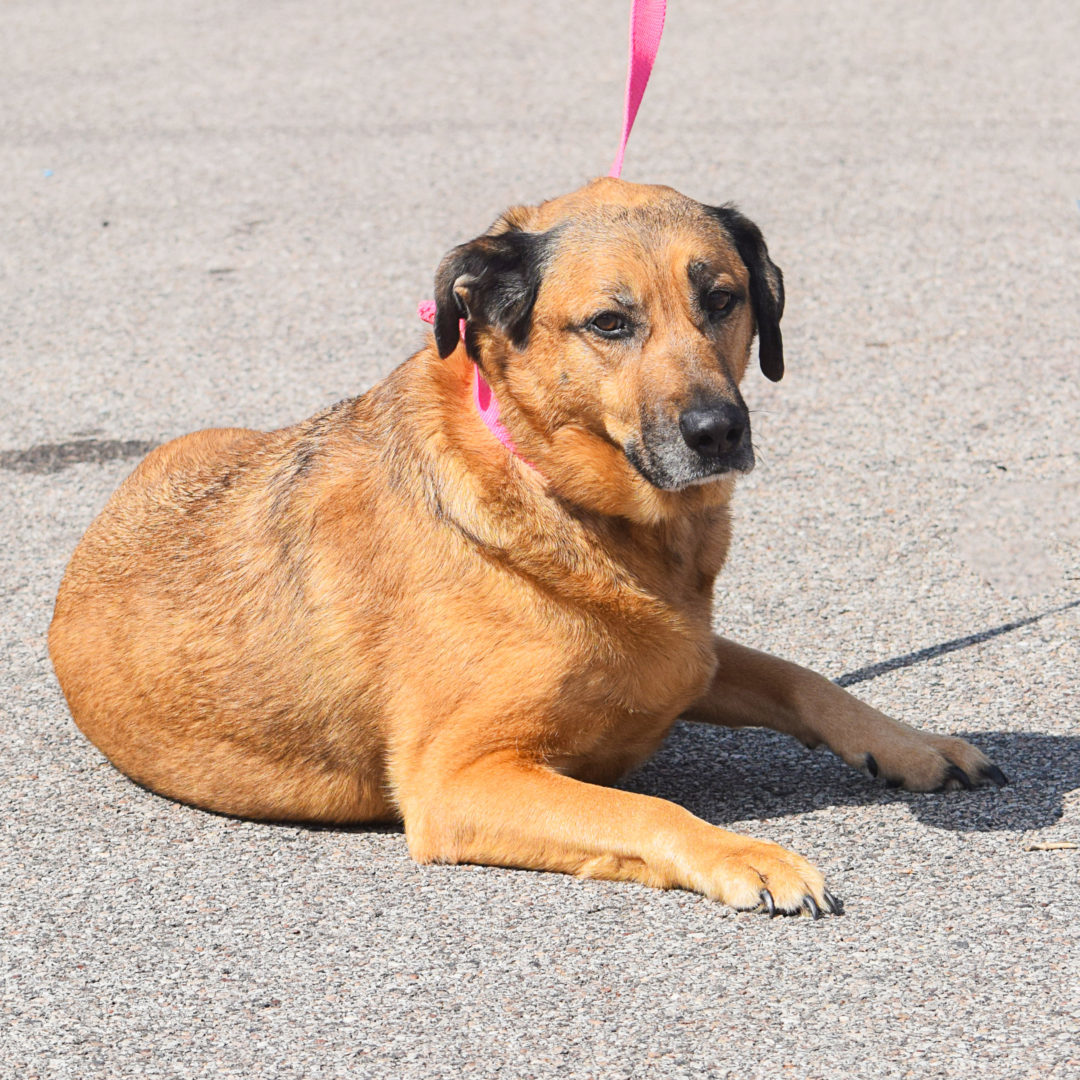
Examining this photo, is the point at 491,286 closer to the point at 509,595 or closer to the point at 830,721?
the point at 509,595

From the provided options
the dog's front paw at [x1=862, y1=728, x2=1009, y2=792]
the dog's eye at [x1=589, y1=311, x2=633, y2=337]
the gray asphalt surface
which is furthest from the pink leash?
the dog's front paw at [x1=862, y1=728, x2=1009, y2=792]

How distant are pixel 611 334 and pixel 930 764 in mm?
1471

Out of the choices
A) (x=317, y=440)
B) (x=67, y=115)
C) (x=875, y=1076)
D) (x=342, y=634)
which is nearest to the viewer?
(x=875, y=1076)

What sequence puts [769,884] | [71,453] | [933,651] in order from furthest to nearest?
[71,453]
[933,651]
[769,884]

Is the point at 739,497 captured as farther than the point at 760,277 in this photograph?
Yes

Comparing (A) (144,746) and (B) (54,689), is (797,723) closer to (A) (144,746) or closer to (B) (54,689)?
(A) (144,746)

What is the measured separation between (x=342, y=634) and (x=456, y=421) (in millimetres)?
652

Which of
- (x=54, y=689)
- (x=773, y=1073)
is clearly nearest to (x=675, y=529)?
(x=773, y=1073)

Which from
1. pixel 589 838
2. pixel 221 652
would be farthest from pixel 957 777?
pixel 221 652

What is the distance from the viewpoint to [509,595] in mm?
4223

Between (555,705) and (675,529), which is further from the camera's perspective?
(675,529)

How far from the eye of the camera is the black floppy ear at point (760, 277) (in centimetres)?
450

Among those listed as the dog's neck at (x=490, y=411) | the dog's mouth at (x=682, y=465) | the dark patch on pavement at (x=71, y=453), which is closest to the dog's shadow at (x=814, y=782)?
the dog's mouth at (x=682, y=465)

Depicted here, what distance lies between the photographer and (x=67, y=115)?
1277 centimetres
